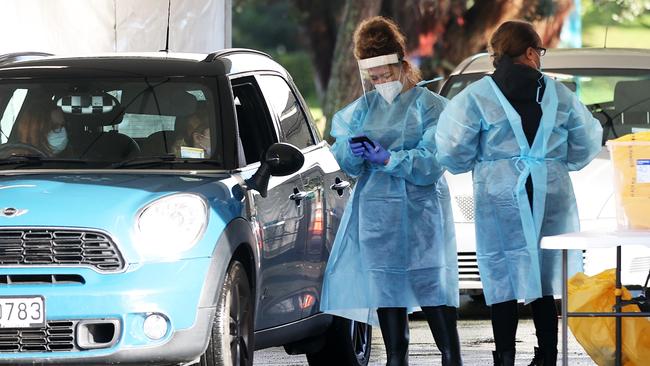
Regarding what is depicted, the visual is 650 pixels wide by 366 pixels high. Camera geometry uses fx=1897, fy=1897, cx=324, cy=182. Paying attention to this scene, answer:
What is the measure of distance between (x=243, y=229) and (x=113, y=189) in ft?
2.09

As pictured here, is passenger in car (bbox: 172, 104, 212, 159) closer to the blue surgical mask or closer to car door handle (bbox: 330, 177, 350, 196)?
the blue surgical mask

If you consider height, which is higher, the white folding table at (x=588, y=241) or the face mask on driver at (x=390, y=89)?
the face mask on driver at (x=390, y=89)

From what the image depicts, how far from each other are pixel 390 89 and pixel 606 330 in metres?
1.57

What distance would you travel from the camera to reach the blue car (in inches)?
316

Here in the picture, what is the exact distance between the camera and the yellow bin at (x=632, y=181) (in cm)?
806

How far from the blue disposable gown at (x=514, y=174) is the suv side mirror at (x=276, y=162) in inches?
27.1

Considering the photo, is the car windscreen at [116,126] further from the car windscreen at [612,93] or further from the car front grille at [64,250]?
the car windscreen at [612,93]

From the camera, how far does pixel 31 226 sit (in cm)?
809

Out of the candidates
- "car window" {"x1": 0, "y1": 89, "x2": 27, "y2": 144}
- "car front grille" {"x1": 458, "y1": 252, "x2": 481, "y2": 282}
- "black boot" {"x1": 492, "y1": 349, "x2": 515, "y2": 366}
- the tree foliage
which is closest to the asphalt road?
"car front grille" {"x1": 458, "y1": 252, "x2": 481, "y2": 282}

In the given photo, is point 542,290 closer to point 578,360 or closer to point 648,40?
point 578,360

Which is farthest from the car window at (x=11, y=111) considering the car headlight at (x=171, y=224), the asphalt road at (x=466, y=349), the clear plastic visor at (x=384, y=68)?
the asphalt road at (x=466, y=349)

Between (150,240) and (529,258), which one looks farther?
(529,258)

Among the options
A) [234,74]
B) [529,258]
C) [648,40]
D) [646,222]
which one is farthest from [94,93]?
[648,40]

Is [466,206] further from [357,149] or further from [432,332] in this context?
[357,149]
